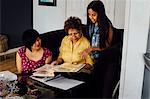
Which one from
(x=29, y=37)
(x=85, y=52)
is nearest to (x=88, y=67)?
(x=85, y=52)

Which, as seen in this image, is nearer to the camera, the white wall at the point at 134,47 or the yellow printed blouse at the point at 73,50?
the white wall at the point at 134,47

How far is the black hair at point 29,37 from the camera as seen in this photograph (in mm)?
956

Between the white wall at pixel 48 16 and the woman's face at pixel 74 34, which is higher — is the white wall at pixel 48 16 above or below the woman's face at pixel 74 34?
above

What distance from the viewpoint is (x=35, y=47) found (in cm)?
98

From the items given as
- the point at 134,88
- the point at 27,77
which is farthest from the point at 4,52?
the point at 134,88

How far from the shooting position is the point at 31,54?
100cm

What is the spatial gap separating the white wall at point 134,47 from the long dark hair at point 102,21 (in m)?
0.10

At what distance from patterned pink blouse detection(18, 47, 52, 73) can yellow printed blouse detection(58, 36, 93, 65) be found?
0.22 ft

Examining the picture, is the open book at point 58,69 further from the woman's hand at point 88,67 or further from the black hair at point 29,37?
the black hair at point 29,37

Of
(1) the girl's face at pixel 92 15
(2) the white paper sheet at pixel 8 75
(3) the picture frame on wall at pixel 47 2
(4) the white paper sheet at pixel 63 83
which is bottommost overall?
(4) the white paper sheet at pixel 63 83

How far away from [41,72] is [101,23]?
0.34 m

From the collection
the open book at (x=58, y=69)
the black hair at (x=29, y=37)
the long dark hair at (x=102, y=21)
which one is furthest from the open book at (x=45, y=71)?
the long dark hair at (x=102, y=21)

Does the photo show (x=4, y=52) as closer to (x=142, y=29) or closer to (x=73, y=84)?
(x=73, y=84)

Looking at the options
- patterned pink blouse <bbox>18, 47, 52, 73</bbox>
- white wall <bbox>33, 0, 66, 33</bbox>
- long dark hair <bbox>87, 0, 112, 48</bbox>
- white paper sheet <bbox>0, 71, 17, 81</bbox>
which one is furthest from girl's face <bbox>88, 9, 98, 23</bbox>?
white paper sheet <bbox>0, 71, 17, 81</bbox>
